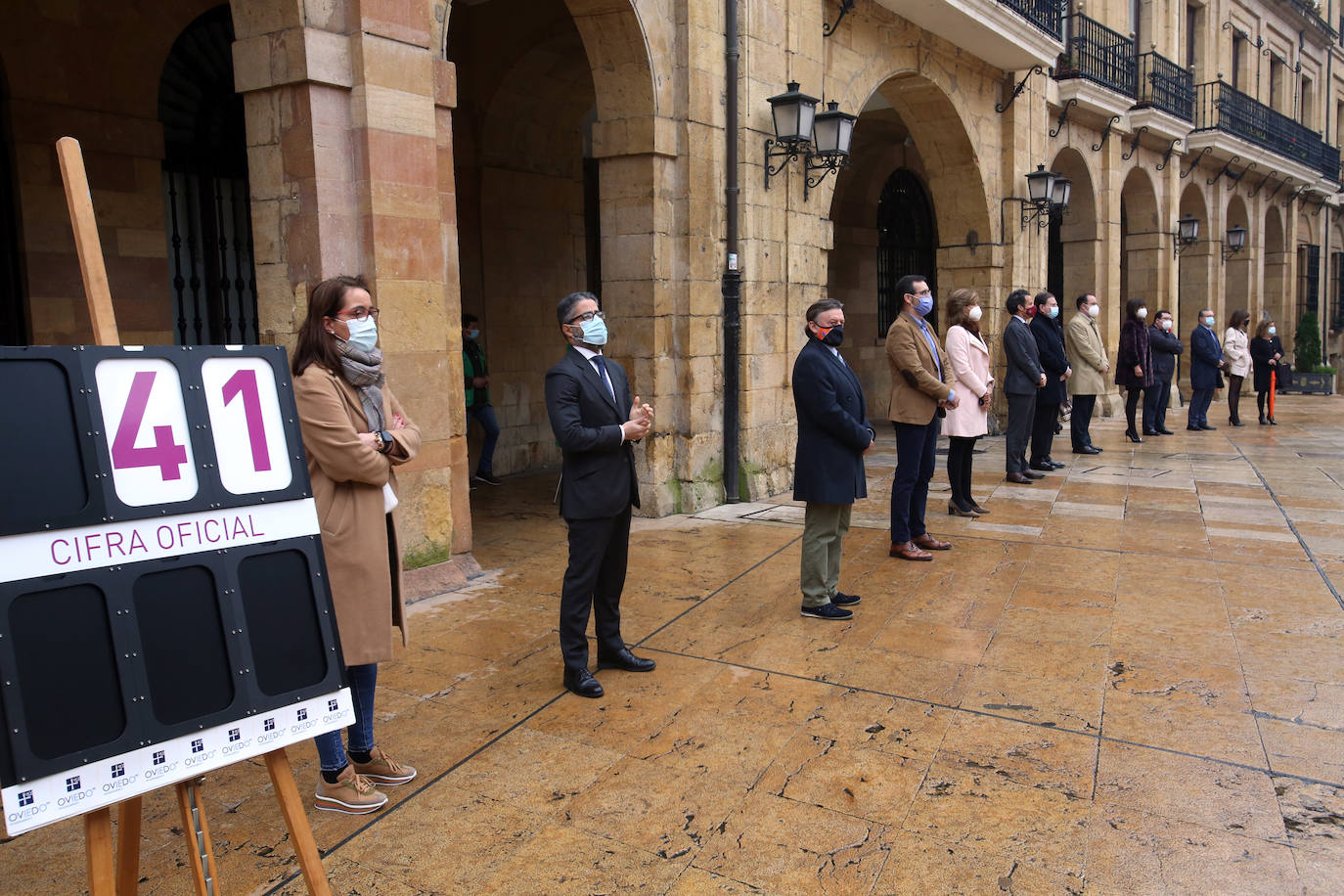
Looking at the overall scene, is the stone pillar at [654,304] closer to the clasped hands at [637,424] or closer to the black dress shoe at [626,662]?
the black dress shoe at [626,662]

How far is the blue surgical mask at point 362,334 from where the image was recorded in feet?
10.4

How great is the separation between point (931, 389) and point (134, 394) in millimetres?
4703

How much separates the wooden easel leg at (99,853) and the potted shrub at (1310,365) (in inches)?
885

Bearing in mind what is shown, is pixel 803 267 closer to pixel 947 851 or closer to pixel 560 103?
pixel 560 103

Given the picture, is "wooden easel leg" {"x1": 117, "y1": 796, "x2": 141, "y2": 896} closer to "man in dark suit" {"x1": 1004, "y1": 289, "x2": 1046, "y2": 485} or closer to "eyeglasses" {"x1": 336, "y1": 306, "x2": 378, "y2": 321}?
"eyeglasses" {"x1": 336, "y1": 306, "x2": 378, "y2": 321}

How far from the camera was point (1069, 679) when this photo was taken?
4.14 m

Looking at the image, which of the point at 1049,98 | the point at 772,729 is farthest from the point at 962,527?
A: the point at 1049,98

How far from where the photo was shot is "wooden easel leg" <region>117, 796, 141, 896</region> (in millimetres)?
2289

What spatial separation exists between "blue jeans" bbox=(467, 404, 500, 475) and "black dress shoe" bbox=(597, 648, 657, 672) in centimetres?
525

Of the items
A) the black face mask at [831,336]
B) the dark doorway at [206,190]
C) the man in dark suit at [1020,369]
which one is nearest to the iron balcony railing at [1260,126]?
the man in dark suit at [1020,369]

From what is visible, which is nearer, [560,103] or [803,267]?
[803,267]

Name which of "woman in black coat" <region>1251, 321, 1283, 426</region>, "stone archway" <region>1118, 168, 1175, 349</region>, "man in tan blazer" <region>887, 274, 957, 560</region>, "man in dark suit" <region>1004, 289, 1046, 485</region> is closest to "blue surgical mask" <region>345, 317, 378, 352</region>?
"man in tan blazer" <region>887, 274, 957, 560</region>

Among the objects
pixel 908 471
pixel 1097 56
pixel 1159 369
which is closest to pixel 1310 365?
pixel 1097 56

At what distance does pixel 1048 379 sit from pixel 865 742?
6972mm
